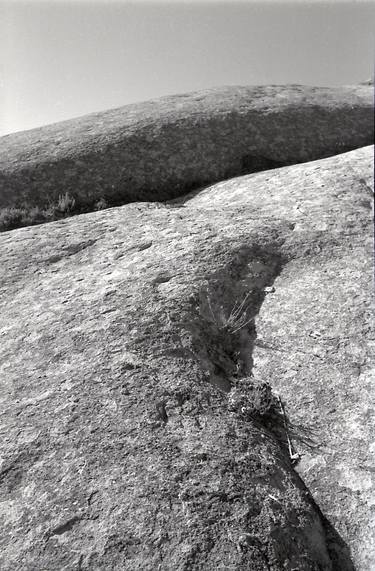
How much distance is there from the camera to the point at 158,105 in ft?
60.5

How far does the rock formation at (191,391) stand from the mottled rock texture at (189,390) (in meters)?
0.02

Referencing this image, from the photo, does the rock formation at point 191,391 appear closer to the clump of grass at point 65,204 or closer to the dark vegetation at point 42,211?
the dark vegetation at point 42,211

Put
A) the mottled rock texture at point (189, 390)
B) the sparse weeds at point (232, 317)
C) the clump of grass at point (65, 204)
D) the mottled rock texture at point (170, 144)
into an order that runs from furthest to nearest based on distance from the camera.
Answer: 1. the mottled rock texture at point (170, 144)
2. the clump of grass at point (65, 204)
3. the sparse weeds at point (232, 317)
4. the mottled rock texture at point (189, 390)

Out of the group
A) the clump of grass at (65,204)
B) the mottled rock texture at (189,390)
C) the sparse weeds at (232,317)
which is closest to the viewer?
the mottled rock texture at (189,390)

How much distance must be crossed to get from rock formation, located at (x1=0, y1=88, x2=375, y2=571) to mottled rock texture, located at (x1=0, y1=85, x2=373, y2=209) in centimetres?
484

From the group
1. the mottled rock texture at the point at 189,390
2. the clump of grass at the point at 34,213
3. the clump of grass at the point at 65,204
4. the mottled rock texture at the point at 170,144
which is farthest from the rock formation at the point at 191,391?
the mottled rock texture at the point at 170,144

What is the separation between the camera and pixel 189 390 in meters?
5.46

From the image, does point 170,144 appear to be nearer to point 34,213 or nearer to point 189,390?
point 34,213

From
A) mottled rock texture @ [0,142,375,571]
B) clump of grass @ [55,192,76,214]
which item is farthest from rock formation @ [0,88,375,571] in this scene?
clump of grass @ [55,192,76,214]

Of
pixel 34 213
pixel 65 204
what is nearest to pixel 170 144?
pixel 65 204

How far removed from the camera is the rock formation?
13.5ft

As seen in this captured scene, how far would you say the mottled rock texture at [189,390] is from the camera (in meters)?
4.12

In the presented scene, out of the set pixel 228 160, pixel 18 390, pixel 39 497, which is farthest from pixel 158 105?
pixel 39 497

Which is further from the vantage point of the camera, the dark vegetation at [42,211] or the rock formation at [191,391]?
the dark vegetation at [42,211]
